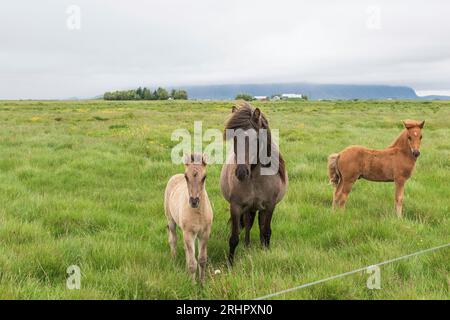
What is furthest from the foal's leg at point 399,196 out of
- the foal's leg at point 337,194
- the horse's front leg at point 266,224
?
the horse's front leg at point 266,224

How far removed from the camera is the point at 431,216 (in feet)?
25.0

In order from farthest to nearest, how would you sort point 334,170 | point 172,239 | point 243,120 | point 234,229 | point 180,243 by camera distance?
point 334,170
point 180,243
point 172,239
point 234,229
point 243,120

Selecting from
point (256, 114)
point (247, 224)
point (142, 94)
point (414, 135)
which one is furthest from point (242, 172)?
point (142, 94)

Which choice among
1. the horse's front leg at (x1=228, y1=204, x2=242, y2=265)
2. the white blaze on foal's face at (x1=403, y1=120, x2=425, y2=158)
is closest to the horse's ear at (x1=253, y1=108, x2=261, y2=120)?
the horse's front leg at (x1=228, y1=204, x2=242, y2=265)

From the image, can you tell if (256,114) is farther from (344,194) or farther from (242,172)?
(344,194)

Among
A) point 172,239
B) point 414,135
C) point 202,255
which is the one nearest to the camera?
point 202,255

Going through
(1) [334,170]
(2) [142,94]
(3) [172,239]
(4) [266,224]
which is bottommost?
(3) [172,239]

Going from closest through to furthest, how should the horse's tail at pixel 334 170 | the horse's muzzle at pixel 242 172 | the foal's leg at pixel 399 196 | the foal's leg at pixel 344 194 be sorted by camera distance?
Answer: the horse's muzzle at pixel 242 172 → the foal's leg at pixel 399 196 → the foal's leg at pixel 344 194 → the horse's tail at pixel 334 170

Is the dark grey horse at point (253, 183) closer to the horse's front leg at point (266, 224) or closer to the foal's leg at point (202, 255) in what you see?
A: the horse's front leg at point (266, 224)

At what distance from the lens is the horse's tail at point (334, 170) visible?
865 cm

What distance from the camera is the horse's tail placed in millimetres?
8648

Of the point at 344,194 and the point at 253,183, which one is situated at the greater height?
the point at 253,183

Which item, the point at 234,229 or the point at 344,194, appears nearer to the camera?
the point at 234,229

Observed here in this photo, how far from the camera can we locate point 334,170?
8703 millimetres
